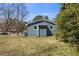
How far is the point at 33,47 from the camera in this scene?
20.7 ft

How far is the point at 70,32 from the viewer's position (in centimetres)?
631

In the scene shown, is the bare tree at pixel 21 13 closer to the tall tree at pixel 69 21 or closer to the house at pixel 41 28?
the house at pixel 41 28

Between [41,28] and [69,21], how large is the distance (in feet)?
1.02

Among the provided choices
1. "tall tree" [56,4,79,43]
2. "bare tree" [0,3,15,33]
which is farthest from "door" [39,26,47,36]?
"bare tree" [0,3,15,33]

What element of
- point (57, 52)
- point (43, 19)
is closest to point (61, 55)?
point (57, 52)

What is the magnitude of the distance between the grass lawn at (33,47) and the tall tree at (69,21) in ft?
0.34

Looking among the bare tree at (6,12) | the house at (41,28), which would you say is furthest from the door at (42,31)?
the bare tree at (6,12)

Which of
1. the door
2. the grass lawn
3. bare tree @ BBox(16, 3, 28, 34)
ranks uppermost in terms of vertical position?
bare tree @ BBox(16, 3, 28, 34)

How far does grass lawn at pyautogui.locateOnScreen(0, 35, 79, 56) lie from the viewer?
20.6ft

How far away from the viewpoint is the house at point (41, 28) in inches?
248

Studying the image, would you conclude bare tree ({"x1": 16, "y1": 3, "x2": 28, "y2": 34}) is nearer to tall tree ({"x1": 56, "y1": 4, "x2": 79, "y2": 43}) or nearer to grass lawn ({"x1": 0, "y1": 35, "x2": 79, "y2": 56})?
grass lawn ({"x1": 0, "y1": 35, "x2": 79, "y2": 56})

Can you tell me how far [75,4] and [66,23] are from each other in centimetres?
23

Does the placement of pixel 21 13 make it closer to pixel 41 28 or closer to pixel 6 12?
pixel 6 12

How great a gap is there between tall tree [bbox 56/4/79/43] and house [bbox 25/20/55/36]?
0.26 ft
